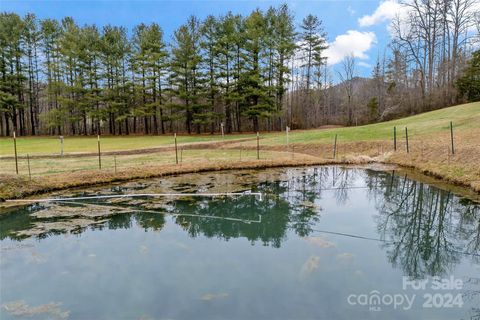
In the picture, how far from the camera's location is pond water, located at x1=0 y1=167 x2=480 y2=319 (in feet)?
13.6

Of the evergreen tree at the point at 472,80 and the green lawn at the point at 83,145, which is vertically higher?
the evergreen tree at the point at 472,80

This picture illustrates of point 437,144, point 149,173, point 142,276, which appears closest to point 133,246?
point 142,276

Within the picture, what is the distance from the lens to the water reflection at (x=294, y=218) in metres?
5.97

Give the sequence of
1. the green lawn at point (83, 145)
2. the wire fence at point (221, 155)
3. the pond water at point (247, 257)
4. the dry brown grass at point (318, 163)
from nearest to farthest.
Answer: the pond water at point (247, 257) → the dry brown grass at point (318, 163) → the wire fence at point (221, 155) → the green lawn at point (83, 145)

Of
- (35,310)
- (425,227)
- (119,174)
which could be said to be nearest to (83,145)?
(119,174)

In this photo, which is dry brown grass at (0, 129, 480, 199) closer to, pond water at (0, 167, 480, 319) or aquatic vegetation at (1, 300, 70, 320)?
pond water at (0, 167, 480, 319)

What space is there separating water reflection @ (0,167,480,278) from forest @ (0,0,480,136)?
21047mm

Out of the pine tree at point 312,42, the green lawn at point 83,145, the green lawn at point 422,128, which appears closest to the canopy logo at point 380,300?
the green lawn at point 422,128

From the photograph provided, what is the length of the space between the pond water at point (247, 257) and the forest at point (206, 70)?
888 inches

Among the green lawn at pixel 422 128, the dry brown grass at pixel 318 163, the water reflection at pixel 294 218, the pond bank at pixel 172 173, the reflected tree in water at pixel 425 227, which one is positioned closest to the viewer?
the reflected tree in water at pixel 425 227

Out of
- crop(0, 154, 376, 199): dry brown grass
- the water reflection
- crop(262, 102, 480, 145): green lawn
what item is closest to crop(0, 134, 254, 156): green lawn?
crop(262, 102, 480, 145): green lawn

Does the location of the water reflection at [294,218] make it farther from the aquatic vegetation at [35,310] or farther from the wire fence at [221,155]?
the wire fence at [221,155]

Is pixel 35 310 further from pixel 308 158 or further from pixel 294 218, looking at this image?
pixel 308 158

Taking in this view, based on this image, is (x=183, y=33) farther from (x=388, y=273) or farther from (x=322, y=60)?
(x=388, y=273)
